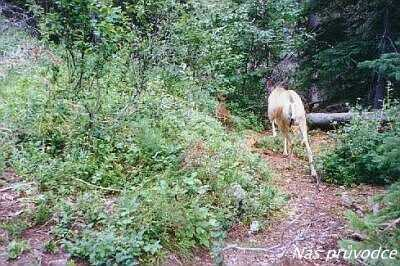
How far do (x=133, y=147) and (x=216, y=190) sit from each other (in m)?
1.29

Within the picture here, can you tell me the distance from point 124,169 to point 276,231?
2091 mm

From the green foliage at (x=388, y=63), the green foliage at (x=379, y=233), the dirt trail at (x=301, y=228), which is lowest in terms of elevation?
the dirt trail at (x=301, y=228)

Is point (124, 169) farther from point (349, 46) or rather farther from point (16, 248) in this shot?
point (349, 46)

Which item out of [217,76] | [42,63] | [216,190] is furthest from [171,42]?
[216,190]

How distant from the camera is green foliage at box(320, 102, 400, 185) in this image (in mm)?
7574

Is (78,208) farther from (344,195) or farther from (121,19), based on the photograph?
(344,195)

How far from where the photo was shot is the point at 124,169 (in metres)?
6.20

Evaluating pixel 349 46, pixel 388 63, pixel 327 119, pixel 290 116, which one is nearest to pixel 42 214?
pixel 290 116

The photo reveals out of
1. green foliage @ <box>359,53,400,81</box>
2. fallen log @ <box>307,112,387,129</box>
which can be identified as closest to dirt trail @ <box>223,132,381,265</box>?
green foliage @ <box>359,53,400,81</box>

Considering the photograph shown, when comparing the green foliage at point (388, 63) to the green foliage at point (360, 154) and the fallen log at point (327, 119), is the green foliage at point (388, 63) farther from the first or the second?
the fallen log at point (327, 119)

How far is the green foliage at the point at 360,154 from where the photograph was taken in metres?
7.57

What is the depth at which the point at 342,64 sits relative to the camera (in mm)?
11281

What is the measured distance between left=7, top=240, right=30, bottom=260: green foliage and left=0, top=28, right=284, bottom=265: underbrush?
32cm

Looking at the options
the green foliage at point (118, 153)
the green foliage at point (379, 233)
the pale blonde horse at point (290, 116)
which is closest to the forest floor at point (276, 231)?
the green foliage at point (118, 153)
